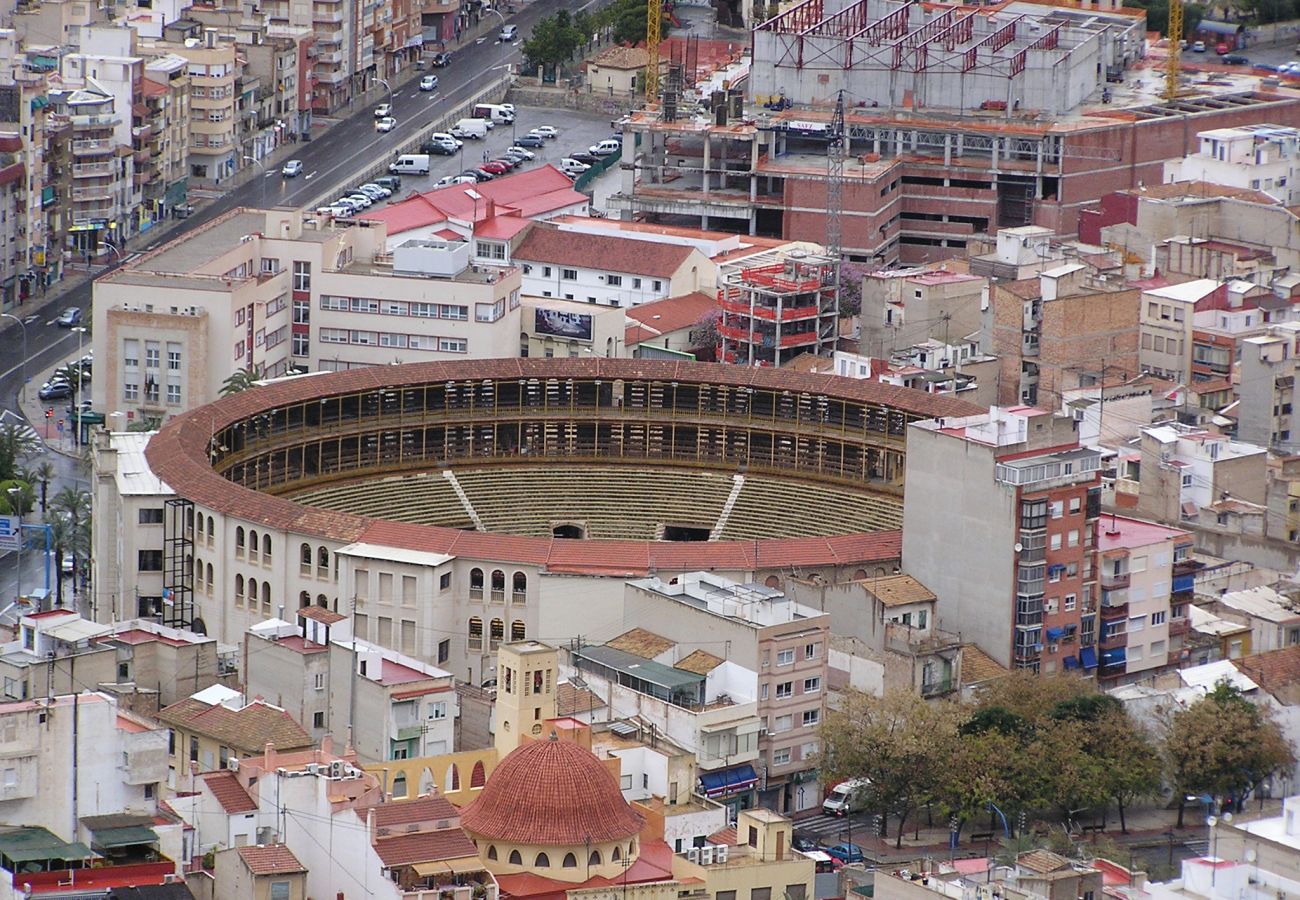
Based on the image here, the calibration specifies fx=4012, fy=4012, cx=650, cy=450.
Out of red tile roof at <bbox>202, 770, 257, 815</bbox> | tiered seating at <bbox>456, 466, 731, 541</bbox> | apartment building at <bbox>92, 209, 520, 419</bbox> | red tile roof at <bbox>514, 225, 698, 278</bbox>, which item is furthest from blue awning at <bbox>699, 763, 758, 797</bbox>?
red tile roof at <bbox>514, 225, 698, 278</bbox>

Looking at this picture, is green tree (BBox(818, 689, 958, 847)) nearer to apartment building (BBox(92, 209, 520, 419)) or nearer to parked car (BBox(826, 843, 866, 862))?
parked car (BBox(826, 843, 866, 862))

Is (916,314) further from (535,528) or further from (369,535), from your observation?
(369,535)

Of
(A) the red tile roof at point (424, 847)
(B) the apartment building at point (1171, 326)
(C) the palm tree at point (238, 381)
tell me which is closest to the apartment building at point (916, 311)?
(B) the apartment building at point (1171, 326)

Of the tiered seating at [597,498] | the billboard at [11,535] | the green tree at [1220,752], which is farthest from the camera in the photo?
the tiered seating at [597,498]

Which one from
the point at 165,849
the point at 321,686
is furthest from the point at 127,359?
the point at 165,849

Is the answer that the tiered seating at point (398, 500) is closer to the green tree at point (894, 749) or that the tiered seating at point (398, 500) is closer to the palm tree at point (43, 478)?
the palm tree at point (43, 478)

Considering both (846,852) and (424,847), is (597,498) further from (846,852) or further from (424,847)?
(424,847)

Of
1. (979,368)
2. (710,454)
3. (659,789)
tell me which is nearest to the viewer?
(659,789)
